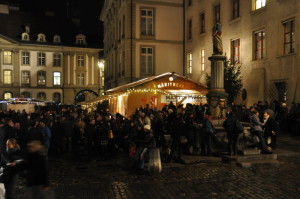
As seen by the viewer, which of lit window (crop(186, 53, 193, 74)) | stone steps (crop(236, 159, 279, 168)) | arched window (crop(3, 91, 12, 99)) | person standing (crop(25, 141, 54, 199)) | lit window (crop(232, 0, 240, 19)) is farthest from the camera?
arched window (crop(3, 91, 12, 99))

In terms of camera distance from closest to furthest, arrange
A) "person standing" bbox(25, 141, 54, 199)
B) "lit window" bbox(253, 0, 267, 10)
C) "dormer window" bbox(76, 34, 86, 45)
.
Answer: "person standing" bbox(25, 141, 54, 199) → "lit window" bbox(253, 0, 267, 10) → "dormer window" bbox(76, 34, 86, 45)

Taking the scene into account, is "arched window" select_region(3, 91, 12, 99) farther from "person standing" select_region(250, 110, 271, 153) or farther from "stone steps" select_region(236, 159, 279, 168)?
"stone steps" select_region(236, 159, 279, 168)

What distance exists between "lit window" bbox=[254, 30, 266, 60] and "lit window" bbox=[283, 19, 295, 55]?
178 cm

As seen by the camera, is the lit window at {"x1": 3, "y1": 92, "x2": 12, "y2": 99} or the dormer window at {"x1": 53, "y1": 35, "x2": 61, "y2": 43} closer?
the lit window at {"x1": 3, "y1": 92, "x2": 12, "y2": 99}

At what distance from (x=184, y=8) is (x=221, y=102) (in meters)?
19.3

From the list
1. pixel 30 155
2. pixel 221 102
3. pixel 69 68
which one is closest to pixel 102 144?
pixel 221 102

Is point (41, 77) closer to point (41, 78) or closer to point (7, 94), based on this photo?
point (41, 78)

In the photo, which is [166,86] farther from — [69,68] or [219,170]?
[69,68]

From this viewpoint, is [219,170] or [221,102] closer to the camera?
[219,170]

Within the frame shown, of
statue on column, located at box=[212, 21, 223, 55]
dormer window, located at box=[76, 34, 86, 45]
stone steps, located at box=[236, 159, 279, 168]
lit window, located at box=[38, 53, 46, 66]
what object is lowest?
stone steps, located at box=[236, 159, 279, 168]

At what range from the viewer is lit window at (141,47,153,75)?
30.9 metres

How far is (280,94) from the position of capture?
19547 millimetres

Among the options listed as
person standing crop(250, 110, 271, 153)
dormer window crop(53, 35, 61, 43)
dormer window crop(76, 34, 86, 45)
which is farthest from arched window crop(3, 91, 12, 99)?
person standing crop(250, 110, 271, 153)

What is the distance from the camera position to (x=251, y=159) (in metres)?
11.0
